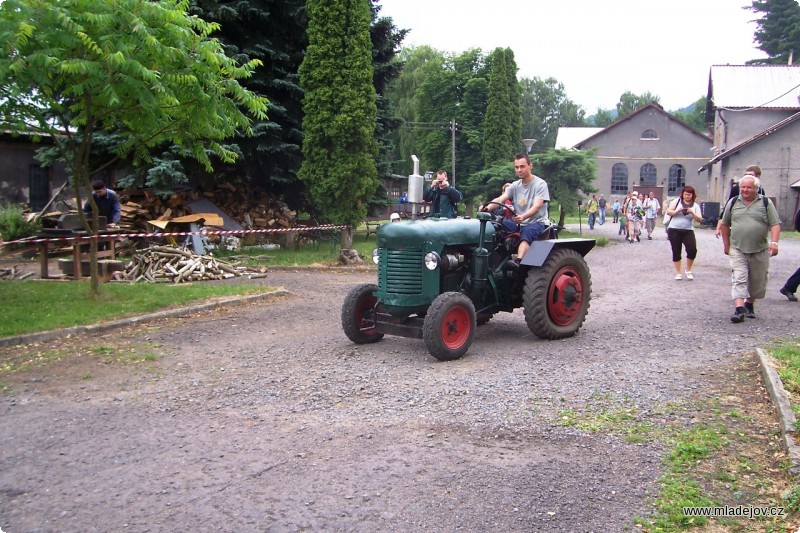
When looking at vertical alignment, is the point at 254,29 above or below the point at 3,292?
above

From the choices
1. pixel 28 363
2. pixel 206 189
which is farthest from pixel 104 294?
pixel 206 189

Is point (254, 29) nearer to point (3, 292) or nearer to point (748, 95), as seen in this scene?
point (3, 292)

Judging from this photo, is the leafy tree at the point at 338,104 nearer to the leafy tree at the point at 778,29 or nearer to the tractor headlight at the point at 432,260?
the tractor headlight at the point at 432,260

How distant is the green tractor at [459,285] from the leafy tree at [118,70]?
400 cm

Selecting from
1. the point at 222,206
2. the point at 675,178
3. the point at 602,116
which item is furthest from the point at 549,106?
the point at 222,206

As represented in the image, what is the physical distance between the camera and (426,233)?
7.66 meters

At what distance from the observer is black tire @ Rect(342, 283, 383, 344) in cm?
810

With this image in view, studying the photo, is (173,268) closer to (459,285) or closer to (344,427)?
(459,285)

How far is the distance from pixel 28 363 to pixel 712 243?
876 inches

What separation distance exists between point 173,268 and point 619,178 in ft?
172

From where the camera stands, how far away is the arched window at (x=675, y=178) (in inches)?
2367

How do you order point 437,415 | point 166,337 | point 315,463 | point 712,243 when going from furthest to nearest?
1. point 712,243
2. point 166,337
3. point 437,415
4. point 315,463

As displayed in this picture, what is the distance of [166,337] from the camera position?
9.05m

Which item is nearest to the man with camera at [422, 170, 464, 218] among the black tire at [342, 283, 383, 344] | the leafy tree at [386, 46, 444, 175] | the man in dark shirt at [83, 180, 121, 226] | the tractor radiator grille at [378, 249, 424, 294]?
the black tire at [342, 283, 383, 344]
